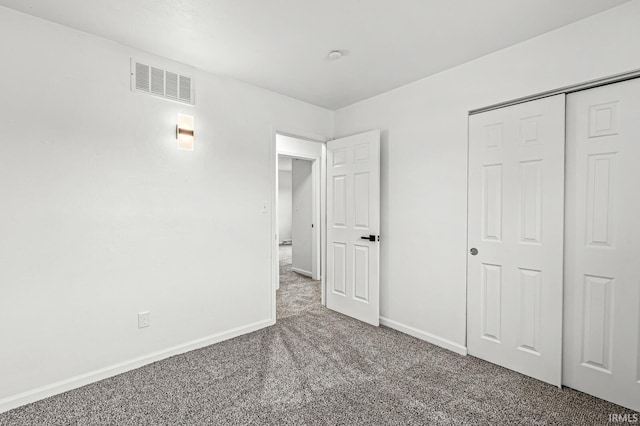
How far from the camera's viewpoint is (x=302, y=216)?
5809 mm

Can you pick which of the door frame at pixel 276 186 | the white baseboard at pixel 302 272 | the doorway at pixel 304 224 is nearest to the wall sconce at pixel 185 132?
the door frame at pixel 276 186

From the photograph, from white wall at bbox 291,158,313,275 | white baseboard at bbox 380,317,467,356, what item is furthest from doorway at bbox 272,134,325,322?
white baseboard at bbox 380,317,467,356

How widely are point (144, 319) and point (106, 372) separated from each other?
0.42 metres

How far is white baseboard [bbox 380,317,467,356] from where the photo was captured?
268 cm

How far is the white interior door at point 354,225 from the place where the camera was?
3.28 metres

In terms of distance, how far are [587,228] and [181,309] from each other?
10.5 feet

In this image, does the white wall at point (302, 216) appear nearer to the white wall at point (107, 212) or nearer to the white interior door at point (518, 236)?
the white wall at point (107, 212)

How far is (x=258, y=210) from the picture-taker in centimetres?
317

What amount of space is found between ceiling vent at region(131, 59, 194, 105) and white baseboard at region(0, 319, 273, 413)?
2.15 meters

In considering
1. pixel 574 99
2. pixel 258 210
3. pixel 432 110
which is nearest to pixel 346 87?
pixel 432 110

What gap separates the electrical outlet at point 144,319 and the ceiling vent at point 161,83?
1797 millimetres

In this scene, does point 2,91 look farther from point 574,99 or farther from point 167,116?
point 574,99

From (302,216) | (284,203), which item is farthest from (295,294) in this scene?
(284,203)

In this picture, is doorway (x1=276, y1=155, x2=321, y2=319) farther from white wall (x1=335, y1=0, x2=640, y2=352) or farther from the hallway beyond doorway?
white wall (x1=335, y1=0, x2=640, y2=352)
